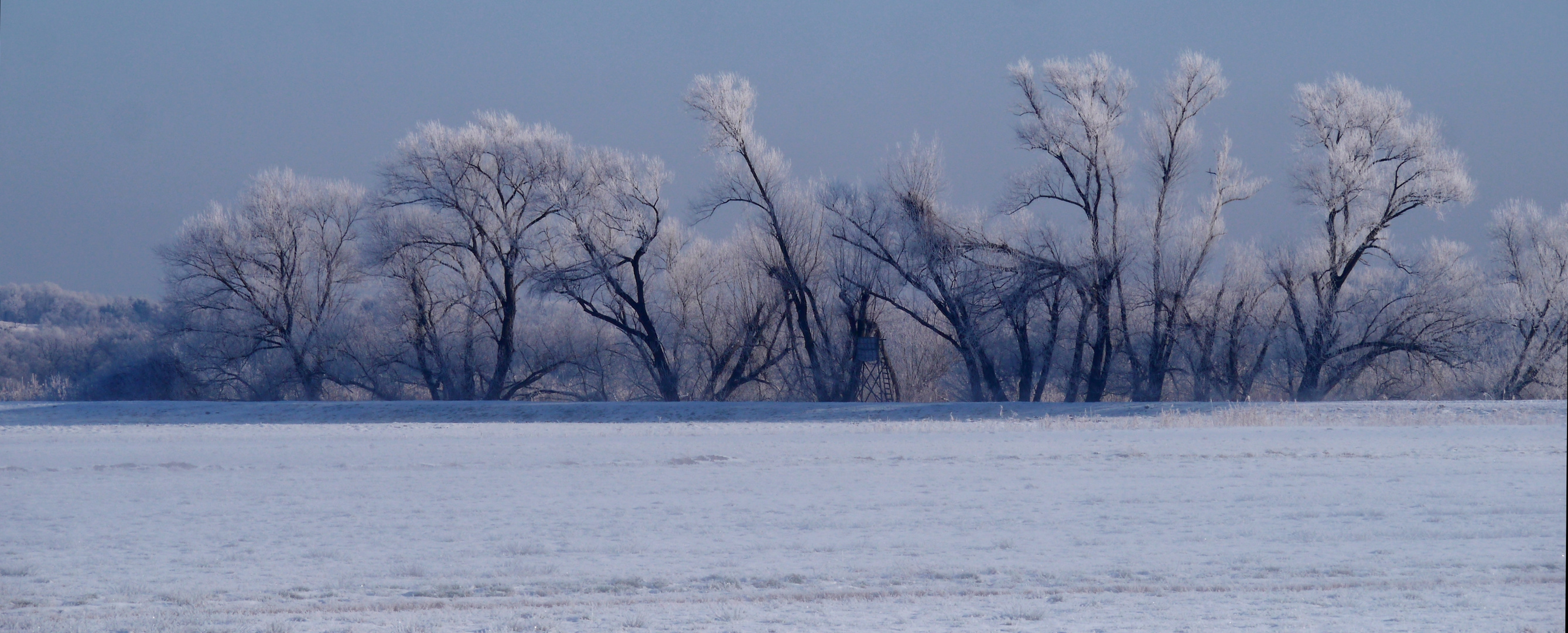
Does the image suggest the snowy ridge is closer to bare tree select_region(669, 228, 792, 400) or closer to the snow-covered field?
the snow-covered field

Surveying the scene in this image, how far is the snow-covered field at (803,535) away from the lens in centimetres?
673

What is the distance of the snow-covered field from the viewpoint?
673 cm

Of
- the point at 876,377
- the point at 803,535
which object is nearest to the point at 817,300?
the point at 876,377

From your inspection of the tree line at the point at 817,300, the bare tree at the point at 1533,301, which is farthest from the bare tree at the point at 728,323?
the bare tree at the point at 1533,301

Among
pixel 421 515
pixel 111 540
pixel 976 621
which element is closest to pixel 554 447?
pixel 421 515

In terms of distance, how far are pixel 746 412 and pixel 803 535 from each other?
16.2m

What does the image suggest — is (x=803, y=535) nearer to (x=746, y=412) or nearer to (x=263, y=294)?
(x=746, y=412)

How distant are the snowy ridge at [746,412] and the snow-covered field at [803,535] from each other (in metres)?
3.14

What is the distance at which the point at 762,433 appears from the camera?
1964 centimetres

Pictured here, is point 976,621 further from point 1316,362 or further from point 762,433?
point 1316,362

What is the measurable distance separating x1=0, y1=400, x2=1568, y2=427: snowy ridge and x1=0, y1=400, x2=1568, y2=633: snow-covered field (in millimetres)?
3140

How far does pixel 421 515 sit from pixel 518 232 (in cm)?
2425

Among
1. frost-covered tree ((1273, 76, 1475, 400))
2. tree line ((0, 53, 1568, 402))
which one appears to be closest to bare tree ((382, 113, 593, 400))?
tree line ((0, 53, 1568, 402))

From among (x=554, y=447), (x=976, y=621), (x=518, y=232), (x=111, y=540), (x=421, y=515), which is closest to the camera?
(x=976, y=621)
